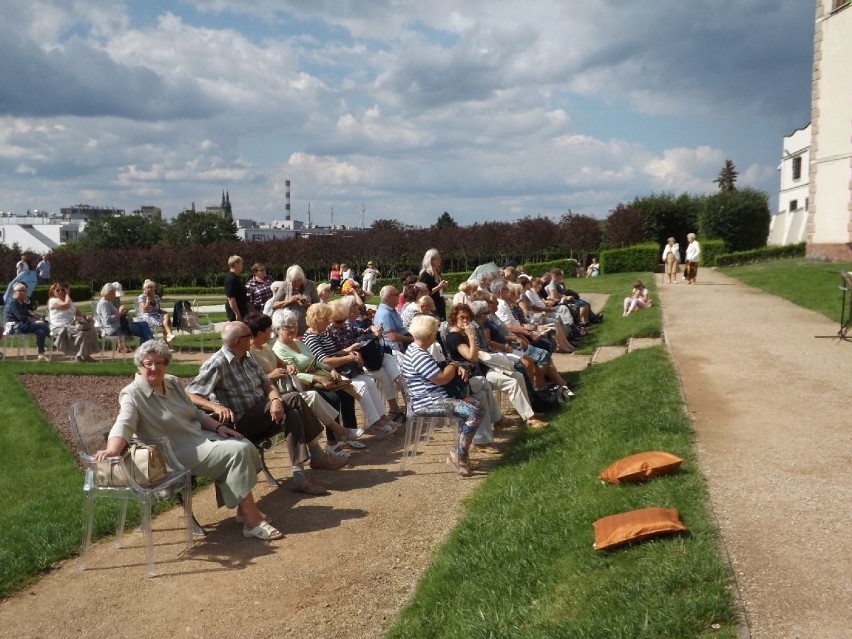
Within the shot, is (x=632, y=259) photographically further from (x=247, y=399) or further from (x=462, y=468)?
(x=247, y=399)

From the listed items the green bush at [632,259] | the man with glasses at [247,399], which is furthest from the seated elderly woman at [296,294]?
the green bush at [632,259]

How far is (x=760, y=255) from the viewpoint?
36.0m

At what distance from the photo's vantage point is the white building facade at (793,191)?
46594 mm

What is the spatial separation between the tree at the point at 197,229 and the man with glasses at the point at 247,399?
92628 mm

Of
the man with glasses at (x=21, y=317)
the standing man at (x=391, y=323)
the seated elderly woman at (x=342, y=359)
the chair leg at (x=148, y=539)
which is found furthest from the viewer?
the man with glasses at (x=21, y=317)

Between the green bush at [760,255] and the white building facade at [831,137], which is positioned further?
the green bush at [760,255]

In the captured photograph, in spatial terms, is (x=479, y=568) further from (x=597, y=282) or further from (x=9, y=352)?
(x=597, y=282)

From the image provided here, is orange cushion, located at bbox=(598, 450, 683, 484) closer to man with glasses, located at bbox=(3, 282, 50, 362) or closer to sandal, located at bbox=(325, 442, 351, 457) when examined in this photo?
sandal, located at bbox=(325, 442, 351, 457)

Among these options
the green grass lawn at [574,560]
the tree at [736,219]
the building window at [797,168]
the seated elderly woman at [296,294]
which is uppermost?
the building window at [797,168]

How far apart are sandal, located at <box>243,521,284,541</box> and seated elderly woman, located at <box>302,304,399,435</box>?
2.37m

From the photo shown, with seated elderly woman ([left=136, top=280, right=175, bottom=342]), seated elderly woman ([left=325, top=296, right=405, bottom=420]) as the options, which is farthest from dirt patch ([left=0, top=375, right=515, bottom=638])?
seated elderly woman ([left=136, top=280, right=175, bottom=342])

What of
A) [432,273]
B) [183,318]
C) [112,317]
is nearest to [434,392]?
[432,273]

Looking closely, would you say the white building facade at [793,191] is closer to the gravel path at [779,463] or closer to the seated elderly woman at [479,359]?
the gravel path at [779,463]

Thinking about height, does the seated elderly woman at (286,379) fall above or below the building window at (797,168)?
below
